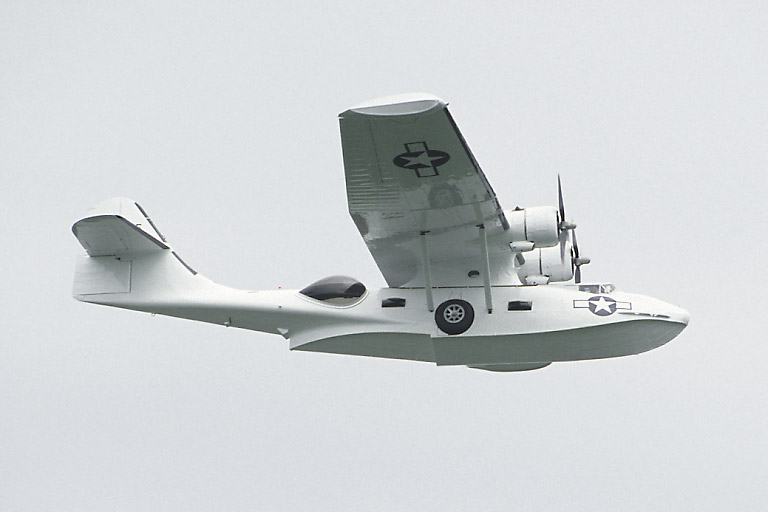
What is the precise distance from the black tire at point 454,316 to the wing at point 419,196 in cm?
53

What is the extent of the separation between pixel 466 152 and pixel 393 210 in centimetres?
202

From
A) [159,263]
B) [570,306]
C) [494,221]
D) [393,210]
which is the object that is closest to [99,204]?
[159,263]

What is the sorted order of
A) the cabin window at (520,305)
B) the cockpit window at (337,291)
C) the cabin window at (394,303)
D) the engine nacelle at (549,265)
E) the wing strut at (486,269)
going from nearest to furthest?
the wing strut at (486,269), the cabin window at (520,305), the cabin window at (394,303), the cockpit window at (337,291), the engine nacelle at (549,265)

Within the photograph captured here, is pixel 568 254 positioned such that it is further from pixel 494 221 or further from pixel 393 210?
pixel 393 210

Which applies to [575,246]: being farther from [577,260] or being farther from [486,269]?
[486,269]

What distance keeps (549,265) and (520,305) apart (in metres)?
2.13

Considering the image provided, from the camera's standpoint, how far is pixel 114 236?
17500 millimetres

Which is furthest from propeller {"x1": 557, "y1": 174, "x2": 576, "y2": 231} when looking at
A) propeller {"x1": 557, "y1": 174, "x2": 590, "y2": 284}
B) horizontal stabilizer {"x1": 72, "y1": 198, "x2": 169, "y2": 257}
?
horizontal stabilizer {"x1": 72, "y1": 198, "x2": 169, "y2": 257}

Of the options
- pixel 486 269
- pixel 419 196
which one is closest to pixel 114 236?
pixel 419 196

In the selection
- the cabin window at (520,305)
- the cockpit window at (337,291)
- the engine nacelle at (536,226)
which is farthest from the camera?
the cockpit window at (337,291)

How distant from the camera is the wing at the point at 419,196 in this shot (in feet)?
44.4

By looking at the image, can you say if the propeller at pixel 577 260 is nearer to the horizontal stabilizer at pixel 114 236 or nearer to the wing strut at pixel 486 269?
the wing strut at pixel 486 269

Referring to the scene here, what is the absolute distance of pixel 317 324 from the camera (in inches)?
687

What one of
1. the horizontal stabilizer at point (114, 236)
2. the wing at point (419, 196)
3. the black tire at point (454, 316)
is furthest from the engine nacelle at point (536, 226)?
the horizontal stabilizer at point (114, 236)
